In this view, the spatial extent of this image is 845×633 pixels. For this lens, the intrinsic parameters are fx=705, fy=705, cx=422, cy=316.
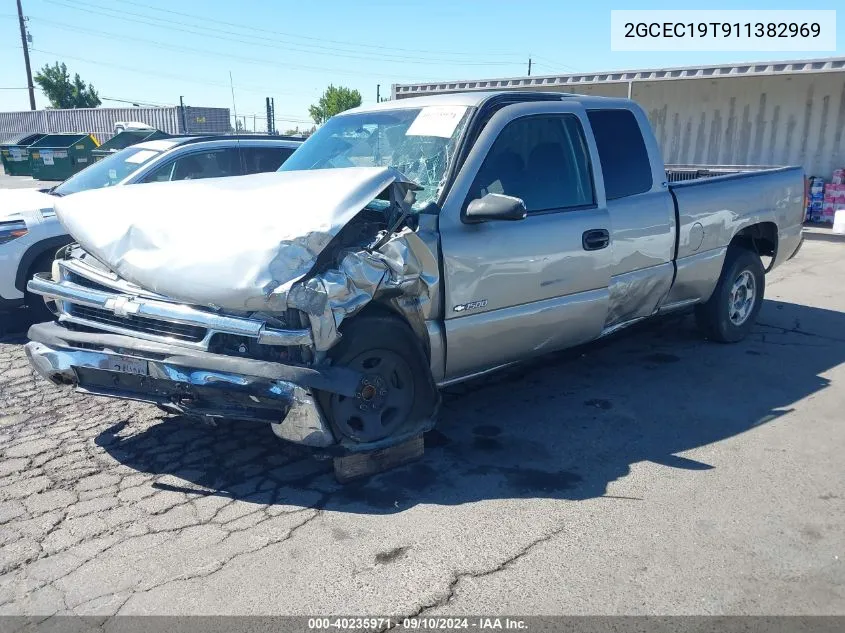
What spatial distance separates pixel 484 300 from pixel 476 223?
1.50 ft

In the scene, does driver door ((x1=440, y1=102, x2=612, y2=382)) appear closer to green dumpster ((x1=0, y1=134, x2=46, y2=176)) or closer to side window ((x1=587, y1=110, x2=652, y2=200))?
side window ((x1=587, y1=110, x2=652, y2=200))

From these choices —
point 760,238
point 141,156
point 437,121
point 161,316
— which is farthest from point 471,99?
point 141,156

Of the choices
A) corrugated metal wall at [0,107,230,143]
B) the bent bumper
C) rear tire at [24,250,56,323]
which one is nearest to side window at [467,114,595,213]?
the bent bumper

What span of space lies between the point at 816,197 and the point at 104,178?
13.2 m

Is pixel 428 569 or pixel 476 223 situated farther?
pixel 476 223

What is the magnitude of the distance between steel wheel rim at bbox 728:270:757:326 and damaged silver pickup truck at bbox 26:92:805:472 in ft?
4.33

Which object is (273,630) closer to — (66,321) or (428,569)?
(428,569)

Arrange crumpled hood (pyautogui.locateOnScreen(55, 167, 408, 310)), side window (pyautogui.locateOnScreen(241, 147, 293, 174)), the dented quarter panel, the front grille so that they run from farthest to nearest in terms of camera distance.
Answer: side window (pyautogui.locateOnScreen(241, 147, 293, 174)) → the dented quarter panel → the front grille → crumpled hood (pyautogui.locateOnScreen(55, 167, 408, 310))

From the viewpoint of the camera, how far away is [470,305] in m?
4.13

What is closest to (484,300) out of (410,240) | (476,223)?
(476,223)

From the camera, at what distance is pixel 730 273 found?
20.4 ft

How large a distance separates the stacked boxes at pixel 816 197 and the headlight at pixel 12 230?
1386 centimetres

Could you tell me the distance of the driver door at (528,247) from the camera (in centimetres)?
411

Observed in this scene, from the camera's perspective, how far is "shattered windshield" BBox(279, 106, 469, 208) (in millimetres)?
4330
